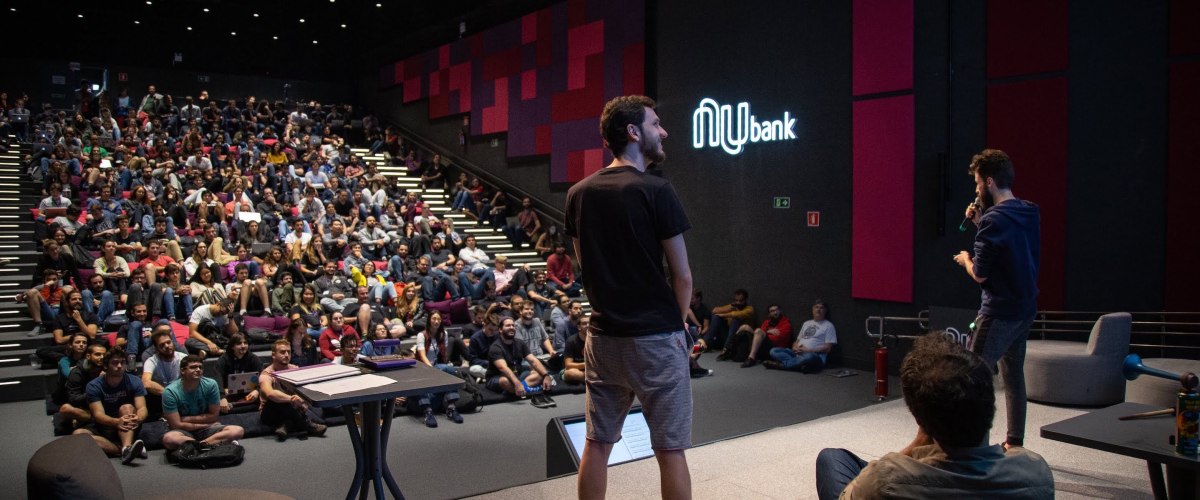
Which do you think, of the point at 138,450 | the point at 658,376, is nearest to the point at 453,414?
the point at 138,450

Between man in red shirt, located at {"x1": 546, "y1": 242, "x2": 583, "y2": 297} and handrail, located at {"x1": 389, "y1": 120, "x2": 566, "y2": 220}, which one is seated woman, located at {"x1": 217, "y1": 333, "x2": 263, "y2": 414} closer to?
man in red shirt, located at {"x1": 546, "y1": 242, "x2": 583, "y2": 297}

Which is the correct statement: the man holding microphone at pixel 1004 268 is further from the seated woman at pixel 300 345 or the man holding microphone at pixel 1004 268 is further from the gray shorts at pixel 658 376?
the seated woman at pixel 300 345

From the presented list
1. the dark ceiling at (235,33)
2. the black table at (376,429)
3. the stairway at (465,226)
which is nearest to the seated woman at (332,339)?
the stairway at (465,226)

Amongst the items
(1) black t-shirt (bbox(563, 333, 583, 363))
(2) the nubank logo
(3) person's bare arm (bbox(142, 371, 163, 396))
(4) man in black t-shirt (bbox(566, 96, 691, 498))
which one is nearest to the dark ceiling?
(2) the nubank logo

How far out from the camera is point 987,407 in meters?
1.52

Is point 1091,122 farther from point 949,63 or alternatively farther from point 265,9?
point 265,9

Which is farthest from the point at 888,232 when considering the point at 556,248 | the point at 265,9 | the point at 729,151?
the point at 265,9

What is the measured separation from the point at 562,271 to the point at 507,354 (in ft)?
13.2

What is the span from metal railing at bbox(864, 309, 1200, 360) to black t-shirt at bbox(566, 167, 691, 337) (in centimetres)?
454

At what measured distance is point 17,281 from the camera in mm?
9289

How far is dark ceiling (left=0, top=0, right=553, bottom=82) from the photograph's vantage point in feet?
59.4

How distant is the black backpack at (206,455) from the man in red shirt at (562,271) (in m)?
6.36

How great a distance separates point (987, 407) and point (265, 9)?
841 inches

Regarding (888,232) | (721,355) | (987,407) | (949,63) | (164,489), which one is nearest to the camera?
(987,407)
